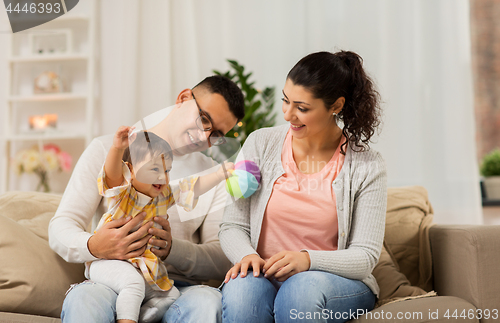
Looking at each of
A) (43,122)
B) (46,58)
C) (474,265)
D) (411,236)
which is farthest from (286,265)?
(46,58)

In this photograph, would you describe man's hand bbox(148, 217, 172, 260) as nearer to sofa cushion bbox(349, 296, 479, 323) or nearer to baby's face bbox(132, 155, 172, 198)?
baby's face bbox(132, 155, 172, 198)

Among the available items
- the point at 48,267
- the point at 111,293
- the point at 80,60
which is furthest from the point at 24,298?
the point at 80,60

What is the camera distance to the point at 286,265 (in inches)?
42.3

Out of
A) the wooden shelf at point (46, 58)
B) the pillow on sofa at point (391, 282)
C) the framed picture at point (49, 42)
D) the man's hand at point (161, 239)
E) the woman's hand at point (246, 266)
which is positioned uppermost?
the framed picture at point (49, 42)

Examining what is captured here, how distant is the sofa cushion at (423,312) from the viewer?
3.69 feet

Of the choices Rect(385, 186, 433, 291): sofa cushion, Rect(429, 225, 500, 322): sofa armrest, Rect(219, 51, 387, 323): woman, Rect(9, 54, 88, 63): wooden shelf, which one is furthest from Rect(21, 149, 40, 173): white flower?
Rect(429, 225, 500, 322): sofa armrest

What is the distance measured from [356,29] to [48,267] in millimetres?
2220

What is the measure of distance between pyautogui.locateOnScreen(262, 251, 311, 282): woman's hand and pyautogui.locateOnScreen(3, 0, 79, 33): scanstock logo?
A: 2.21 meters

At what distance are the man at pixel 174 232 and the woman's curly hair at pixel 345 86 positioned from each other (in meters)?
0.23

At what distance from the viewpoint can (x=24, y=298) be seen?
3.72 ft

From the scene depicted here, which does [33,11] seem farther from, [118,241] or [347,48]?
[118,241]

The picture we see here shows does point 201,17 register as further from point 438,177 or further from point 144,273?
point 144,273

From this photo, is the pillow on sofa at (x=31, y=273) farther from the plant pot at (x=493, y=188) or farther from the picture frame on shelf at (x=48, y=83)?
the plant pot at (x=493, y=188)

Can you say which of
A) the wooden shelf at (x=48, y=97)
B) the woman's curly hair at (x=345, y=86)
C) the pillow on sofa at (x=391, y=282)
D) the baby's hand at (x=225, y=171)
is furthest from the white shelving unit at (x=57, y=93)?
the pillow on sofa at (x=391, y=282)
